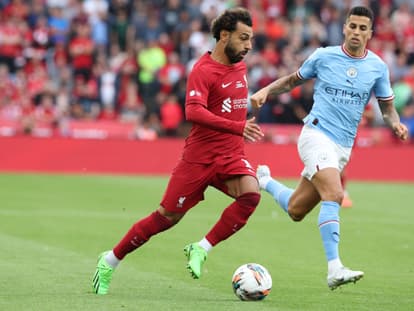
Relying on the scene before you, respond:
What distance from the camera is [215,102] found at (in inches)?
378

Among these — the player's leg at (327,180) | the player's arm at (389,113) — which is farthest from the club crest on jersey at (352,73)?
the player's leg at (327,180)

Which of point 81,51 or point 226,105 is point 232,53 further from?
point 81,51

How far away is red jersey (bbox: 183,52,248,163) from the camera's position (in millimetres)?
9422

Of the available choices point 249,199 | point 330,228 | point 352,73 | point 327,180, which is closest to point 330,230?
point 330,228

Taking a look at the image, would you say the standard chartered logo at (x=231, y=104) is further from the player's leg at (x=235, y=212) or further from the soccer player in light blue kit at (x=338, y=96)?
the player's leg at (x=235, y=212)

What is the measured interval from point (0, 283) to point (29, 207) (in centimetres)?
788

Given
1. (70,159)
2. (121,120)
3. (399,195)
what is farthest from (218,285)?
(121,120)

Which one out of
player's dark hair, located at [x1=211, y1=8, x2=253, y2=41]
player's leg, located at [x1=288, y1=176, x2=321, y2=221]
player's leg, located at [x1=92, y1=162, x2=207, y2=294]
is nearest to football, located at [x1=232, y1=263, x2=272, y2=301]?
player's leg, located at [x1=92, y1=162, x2=207, y2=294]

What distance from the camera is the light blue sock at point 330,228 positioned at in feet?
31.1

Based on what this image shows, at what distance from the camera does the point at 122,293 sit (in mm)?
9391

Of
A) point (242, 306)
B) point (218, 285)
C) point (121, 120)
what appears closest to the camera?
point (242, 306)

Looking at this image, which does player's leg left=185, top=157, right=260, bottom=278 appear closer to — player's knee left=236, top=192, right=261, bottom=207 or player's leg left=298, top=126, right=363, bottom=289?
player's knee left=236, top=192, right=261, bottom=207

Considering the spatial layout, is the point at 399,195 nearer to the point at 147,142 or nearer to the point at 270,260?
the point at 147,142

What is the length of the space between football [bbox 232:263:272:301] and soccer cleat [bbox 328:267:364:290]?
54cm
